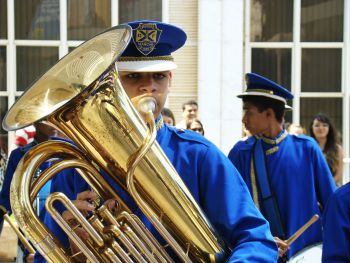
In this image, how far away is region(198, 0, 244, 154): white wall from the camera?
9461 millimetres

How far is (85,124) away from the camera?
2625mm

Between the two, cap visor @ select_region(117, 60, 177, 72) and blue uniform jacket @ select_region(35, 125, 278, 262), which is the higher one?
cap visor @ select_region(117, 60, 177, 72)

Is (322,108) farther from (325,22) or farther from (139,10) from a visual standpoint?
(139,10)

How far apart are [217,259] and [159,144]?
1.55 feet

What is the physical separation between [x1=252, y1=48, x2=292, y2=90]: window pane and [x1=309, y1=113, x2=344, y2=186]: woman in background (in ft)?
5.97

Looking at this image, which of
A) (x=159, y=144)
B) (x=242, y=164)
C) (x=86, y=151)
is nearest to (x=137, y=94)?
(x=159, y=144)

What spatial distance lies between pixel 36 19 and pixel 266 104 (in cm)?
457

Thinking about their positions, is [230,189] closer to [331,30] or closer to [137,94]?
[137,94]

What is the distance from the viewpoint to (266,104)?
576 centimetres

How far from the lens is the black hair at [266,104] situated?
18.8 ft

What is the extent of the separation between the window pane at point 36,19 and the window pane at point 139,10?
744 mm

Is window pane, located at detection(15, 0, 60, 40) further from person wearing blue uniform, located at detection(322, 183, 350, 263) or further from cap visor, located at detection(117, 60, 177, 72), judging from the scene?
person wearing blue uniform, located at detection(322, 183, 350, 263)

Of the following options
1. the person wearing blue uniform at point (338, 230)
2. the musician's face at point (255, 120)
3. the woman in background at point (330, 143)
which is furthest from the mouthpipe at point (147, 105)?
the woman in background at point (330, 143)

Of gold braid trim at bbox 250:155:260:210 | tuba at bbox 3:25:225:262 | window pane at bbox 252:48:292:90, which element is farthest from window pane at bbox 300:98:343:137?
tuba at bbox 3:25:225:262
